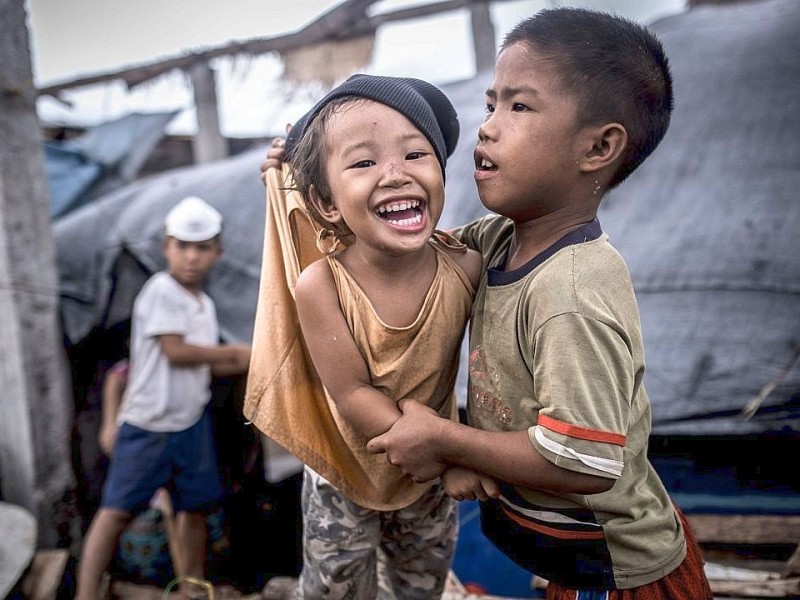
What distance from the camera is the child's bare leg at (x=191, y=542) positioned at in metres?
3.25

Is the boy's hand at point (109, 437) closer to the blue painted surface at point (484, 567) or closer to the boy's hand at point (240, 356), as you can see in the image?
the boy's hand at point (240, 356)

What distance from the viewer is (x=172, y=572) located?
377cm

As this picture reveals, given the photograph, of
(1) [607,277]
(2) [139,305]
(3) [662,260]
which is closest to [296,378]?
(1) [607,277]

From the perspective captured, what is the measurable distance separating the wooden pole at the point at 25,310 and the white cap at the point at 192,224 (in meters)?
0.80

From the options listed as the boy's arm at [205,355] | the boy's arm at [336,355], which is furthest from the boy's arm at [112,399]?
the boy's arm at [336,355]

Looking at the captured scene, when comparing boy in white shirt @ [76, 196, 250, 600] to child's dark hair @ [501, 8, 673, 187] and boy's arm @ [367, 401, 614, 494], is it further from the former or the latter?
child's dark hair @ [501, 8, 673, 187]

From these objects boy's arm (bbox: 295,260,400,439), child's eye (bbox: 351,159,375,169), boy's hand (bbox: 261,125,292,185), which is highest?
boy's hand (bbox: 261,125,292,185)

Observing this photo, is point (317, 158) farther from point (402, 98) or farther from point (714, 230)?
point (714, 230)

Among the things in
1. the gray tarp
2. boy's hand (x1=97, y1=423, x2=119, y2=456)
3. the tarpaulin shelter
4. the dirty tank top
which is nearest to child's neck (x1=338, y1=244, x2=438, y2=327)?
the dirty tank top

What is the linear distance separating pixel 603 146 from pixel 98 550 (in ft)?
9.15

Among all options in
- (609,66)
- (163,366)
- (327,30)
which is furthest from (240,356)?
(327,30)

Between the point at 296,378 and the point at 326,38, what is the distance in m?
3.93

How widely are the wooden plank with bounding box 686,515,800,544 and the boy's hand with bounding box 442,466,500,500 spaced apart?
1.41m

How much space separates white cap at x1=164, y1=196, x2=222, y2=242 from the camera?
3111 millimetres
